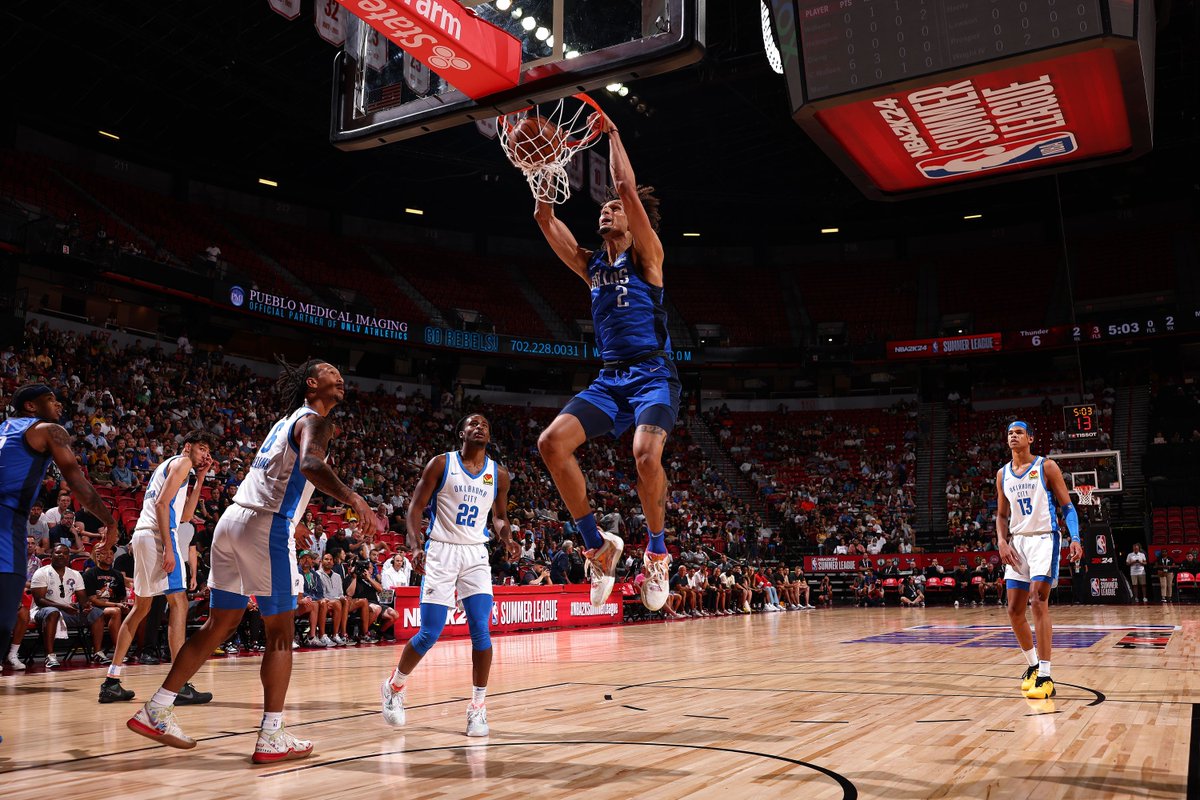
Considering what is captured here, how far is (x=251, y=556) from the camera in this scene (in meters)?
5.04

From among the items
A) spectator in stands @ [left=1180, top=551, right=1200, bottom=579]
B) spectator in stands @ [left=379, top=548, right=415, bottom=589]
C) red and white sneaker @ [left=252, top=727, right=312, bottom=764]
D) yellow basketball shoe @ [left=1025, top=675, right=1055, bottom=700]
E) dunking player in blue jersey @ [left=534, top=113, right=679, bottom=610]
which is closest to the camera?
red and white sneaker @ [left=252, top=727, right=312, bottom=764]

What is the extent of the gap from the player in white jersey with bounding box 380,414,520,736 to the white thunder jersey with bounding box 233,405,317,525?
115 centimetres

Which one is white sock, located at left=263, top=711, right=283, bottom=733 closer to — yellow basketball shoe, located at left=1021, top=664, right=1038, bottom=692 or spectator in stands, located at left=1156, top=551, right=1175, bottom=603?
yellow basketball shoe, located at left=1021, top=664, right=1038, bottom=692

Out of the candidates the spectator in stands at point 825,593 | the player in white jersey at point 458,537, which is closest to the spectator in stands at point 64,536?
the player in white jersey at point 458,537

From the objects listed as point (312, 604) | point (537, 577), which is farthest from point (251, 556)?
point (537, 577)

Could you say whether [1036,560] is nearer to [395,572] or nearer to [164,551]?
[164,551]

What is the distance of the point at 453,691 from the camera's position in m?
8.16

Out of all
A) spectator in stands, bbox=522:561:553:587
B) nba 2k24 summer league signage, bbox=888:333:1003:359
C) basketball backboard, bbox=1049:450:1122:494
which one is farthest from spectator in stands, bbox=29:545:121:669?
nba 2k24 summer league signage, bbox=888:333:1003:359

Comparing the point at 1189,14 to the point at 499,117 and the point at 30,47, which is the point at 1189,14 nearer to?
the point at 499,117

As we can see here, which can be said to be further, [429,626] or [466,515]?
[466,515]

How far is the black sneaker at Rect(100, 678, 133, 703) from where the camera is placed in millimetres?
7191

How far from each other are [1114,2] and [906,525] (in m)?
23.3

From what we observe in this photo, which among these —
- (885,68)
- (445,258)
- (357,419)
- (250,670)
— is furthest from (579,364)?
(885,68)

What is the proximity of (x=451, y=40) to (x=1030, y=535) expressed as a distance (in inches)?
223
